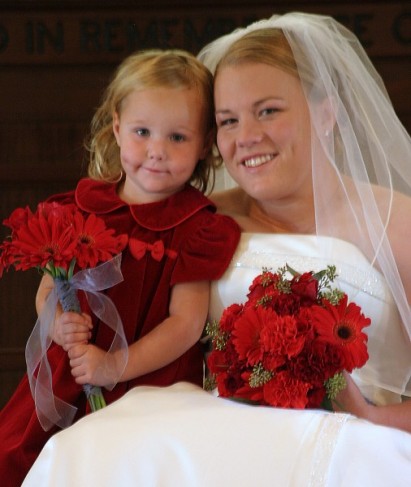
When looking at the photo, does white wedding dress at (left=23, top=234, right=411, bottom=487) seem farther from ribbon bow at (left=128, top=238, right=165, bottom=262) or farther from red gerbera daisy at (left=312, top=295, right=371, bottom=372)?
ribbon bow at (left=128, top=238, right=165, bottom=262)

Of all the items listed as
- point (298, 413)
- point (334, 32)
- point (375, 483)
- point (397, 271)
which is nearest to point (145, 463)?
point (298, 413)

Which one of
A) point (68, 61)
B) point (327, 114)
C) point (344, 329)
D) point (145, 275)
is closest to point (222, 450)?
point (344, 329)

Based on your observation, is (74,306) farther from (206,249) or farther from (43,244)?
(206,249)

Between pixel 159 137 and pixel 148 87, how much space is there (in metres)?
0.12

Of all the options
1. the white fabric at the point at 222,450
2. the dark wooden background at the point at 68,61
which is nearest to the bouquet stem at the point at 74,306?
the white fabric at the point at 222,450

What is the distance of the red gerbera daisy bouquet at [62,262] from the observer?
2055 mm

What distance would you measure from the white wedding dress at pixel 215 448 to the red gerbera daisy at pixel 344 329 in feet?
0.47

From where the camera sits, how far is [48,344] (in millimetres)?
2213

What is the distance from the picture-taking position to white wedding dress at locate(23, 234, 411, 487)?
178 centimetres

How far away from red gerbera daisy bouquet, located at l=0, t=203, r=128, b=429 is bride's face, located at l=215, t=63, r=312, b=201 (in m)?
0.35

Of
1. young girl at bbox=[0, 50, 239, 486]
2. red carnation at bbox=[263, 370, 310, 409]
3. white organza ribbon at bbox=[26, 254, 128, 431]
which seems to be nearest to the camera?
red carnation at bbox=[263, 370, 310, 409]

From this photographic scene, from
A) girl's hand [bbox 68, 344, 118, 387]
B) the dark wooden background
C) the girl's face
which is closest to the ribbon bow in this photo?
the girl's face

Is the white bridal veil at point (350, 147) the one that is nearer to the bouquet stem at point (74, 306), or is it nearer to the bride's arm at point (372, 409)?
the bride's arm at point (372, 409)

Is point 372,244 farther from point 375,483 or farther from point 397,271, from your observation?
point 375,483
